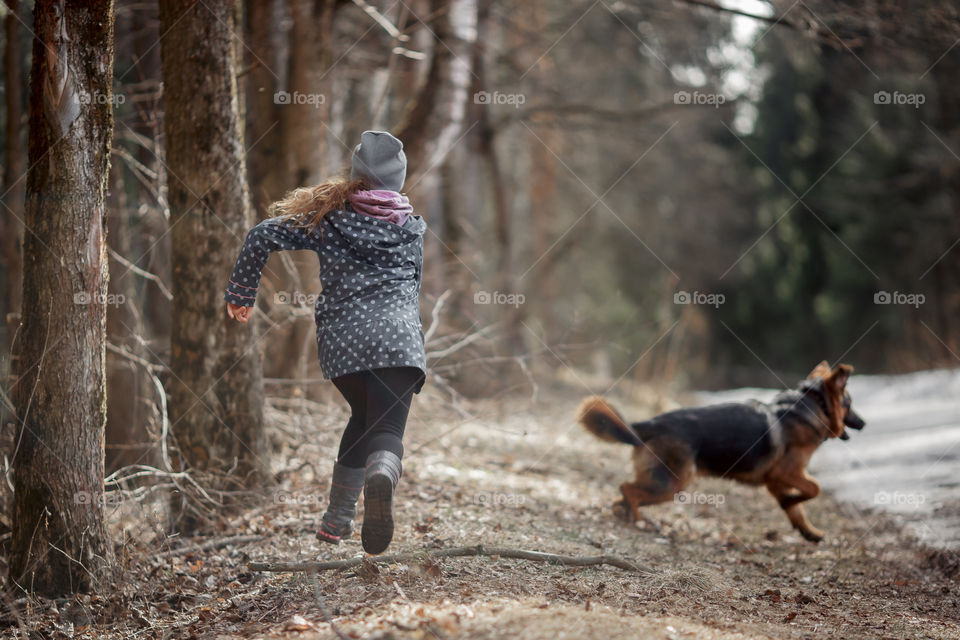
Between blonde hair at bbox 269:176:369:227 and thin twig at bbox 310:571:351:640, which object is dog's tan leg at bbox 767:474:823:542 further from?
blonde hair at bbox 269:176:369:227

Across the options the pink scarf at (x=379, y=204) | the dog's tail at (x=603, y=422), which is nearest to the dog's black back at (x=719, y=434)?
the dog's tail at (x=603, y=422)

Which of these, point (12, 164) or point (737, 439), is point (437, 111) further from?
point (12, 164)

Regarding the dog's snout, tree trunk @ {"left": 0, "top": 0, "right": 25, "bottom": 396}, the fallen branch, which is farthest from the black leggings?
tree trunk @ {"left": 0, "top": 0, "right": 25, "bottom": 396}

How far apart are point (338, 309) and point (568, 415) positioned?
25.8ft

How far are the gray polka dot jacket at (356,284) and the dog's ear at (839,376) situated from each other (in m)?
3.69

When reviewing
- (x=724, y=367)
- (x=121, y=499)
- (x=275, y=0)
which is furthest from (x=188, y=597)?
(x=724, y=367)

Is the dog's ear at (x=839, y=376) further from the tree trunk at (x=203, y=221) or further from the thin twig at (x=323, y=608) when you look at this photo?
the tree trunk at (x=203, y=221)

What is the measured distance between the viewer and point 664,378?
38.5ft

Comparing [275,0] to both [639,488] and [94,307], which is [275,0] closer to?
[94,307]

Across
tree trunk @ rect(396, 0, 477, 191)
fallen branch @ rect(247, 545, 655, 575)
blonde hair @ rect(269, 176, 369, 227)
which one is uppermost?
tree trunk @ rect(396, 0, 477, 191)

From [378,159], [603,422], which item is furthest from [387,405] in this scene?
[603,422]

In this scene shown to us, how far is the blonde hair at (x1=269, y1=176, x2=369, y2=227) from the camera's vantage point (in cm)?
381

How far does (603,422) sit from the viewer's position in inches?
231

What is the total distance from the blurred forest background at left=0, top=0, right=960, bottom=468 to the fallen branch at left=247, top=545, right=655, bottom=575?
6.66ft
